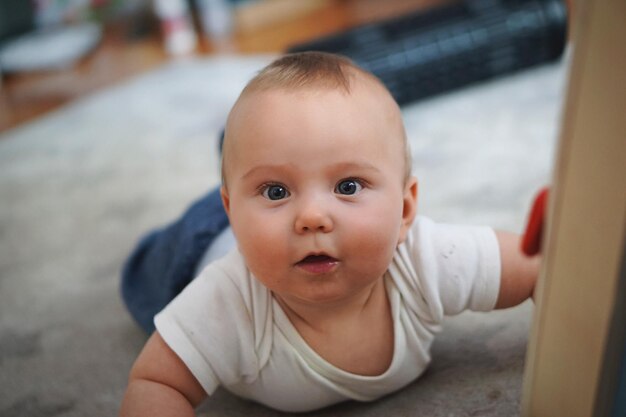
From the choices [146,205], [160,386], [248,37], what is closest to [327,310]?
[160,386]

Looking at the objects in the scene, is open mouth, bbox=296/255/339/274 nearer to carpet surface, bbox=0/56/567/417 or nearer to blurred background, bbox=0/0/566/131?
carpet surface, bbox=0/56/567/417

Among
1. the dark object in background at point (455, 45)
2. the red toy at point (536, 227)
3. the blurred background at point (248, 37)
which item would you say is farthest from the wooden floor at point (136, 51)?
the red toy at point (536, 227)

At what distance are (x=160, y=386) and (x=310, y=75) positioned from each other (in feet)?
0.97

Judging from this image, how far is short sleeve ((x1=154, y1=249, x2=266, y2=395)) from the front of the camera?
61 cm

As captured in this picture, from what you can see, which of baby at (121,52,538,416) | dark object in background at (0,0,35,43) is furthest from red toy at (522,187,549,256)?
dark object in background at (0,0,35,43)

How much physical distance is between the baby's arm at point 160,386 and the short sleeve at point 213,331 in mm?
12

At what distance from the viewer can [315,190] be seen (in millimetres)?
546

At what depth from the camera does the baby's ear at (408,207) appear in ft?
2.03

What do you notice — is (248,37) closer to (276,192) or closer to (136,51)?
(136,51)

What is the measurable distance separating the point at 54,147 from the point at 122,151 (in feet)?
0.66

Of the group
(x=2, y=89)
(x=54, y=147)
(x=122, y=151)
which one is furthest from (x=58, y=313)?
(x=2, y=89)

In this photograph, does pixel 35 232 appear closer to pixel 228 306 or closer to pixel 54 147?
pixel 54 147

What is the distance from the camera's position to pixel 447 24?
61.2 inches

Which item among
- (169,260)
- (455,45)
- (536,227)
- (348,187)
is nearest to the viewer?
(536,227)
